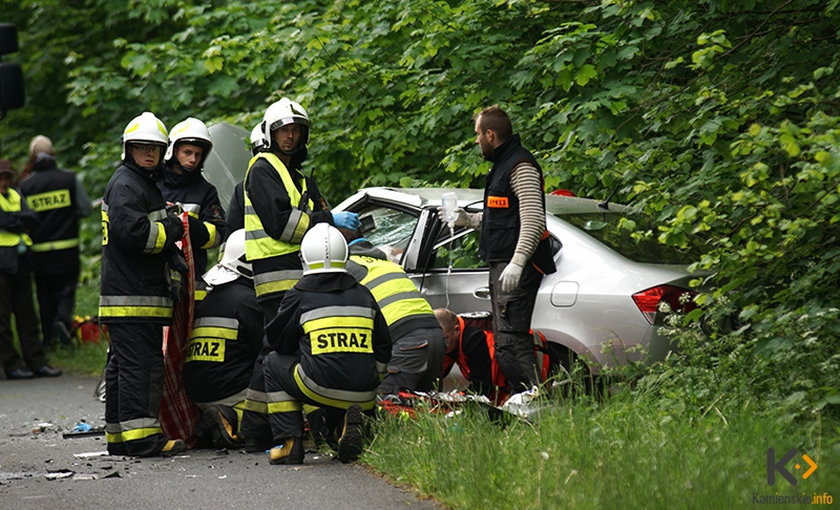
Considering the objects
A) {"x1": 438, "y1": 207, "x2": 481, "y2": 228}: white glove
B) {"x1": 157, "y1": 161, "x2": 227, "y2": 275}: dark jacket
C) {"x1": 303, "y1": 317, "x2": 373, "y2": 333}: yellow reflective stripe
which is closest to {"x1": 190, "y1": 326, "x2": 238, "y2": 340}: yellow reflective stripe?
{"x1": 157, "y1": 161, "x2": 227, "y2": 275}: dark jacket

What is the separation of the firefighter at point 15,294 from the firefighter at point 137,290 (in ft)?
17.8

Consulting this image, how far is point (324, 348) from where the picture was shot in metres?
7.02

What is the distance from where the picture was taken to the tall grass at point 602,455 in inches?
191

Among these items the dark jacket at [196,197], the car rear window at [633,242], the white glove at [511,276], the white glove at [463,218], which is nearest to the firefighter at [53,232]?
the dark jacket at [196,197]

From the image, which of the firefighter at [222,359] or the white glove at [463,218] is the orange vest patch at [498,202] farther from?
the firefighter at [222,359]

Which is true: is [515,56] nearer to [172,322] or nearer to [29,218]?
[172,322]

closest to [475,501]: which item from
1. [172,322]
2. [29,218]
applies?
[172,322]

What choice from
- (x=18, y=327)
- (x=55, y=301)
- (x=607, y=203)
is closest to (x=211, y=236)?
(x=607, y=203)

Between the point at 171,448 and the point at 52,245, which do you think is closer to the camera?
the point at 171,448

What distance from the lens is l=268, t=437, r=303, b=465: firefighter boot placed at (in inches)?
278

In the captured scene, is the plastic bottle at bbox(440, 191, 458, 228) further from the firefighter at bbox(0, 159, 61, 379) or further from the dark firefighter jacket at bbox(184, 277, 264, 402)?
the firefighter at bbox(0, 159, 61, 379)

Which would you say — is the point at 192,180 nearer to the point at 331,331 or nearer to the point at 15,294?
the point at 331,331

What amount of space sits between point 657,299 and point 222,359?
8.98 feet

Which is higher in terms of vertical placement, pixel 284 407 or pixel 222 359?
pixel 222 359
